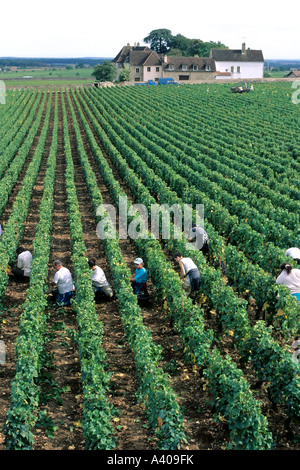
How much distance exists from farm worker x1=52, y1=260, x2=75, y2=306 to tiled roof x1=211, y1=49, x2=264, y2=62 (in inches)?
3972

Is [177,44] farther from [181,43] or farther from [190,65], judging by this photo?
[190,65]

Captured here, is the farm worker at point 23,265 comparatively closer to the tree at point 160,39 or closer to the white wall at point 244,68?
the white wall at point 244,68

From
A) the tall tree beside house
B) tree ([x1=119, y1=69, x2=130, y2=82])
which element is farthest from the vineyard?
the tall tree beside house

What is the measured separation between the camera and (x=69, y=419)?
10.1 meters

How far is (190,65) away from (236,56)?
1083 centimetres

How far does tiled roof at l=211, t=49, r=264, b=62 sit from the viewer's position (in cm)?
10788

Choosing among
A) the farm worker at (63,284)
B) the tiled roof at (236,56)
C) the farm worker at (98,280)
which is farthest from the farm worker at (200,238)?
the tiled roof at (236,56)

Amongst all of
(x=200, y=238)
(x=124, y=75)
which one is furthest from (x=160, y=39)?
(x=200, y=238)

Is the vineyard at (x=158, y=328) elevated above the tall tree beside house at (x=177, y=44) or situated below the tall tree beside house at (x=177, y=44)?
below

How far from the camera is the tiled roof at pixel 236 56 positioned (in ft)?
354

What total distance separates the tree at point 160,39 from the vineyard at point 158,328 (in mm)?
134895

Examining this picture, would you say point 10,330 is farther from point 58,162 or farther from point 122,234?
point 58,162

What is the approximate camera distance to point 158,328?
43.8ft

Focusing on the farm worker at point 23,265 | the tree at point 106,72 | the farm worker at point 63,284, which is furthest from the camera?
the tree at point 106,72
